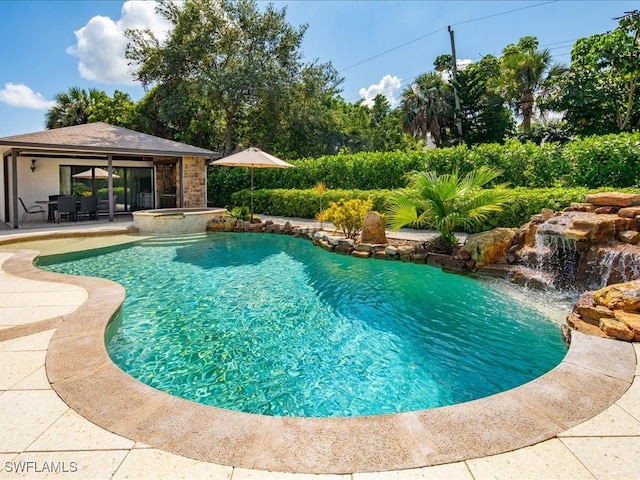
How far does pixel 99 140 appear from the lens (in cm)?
1420

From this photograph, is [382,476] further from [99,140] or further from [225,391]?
[99,140]

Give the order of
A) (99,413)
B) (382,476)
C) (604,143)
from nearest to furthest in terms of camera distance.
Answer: (382,476) < (99,413) < (604,143)

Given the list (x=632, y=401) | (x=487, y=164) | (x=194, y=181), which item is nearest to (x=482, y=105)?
(x=487, y=164)

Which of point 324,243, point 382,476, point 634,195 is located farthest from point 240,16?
point 382,476

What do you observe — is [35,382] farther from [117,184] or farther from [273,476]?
[117,184]

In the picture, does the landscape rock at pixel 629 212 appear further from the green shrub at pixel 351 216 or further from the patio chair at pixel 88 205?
the patio chair at pixel 88 205

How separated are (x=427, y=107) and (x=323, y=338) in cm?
2726

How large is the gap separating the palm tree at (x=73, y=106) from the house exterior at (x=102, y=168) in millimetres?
11696

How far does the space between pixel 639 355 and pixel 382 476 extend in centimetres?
299

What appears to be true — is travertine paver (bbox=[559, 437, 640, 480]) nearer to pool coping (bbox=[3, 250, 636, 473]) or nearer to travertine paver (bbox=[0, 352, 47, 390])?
pool coping (bbox=[3, 250, 636, 473])

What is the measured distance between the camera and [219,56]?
2184cm

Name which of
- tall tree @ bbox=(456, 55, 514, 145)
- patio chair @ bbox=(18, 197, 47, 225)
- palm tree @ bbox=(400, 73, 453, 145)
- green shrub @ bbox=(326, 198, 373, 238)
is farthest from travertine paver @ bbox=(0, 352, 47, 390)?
palm tree @ bbox=(400, 73, 453, 145)

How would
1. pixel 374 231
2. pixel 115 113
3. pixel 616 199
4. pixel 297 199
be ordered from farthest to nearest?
pixel 115 113 → pixel 297 199 → pixel 374 231 → pixel 616 199

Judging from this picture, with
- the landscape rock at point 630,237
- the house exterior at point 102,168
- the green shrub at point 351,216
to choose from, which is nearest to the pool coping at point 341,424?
the landscape rock at point 630,237
